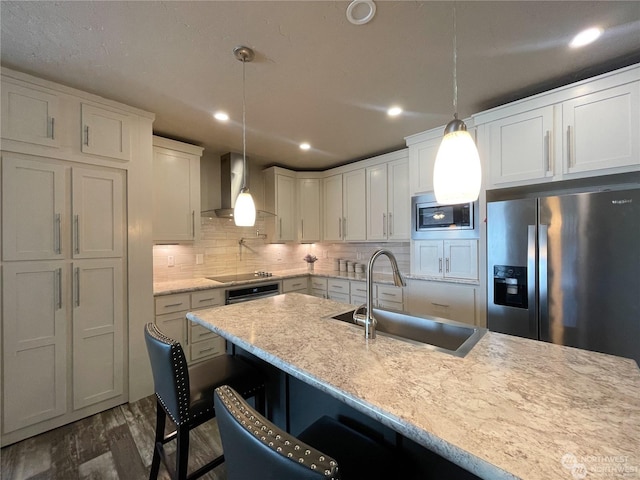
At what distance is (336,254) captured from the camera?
173 inches

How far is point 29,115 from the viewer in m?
1.81

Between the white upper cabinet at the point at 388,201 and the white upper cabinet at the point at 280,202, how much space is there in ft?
3.76

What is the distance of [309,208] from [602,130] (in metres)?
3.09

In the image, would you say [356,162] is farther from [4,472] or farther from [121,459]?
[4,472]

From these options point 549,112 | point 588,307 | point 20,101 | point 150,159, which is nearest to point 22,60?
point 20,101

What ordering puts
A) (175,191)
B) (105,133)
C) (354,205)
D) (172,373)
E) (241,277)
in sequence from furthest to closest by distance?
(354,205) → (241,277) → (175,191) → (105,133) → (172,373)

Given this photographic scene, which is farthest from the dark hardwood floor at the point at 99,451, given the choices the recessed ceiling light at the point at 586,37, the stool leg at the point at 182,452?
the recessed ceiling light at the point at 586,37

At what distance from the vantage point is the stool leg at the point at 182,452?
1165 millimetres

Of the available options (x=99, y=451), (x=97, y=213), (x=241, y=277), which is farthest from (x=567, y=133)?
(x=99, y=451)

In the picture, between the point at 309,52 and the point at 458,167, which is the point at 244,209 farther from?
the point at 458,167

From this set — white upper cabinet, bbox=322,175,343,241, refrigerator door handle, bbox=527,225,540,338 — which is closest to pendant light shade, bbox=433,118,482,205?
refrigerator door handle, bbox=527,225,540,338

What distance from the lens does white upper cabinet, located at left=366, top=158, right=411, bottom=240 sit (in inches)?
128

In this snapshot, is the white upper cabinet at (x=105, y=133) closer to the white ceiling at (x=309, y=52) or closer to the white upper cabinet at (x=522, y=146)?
the white ceiling at (x=309, y=52)

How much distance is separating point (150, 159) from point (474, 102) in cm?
280
